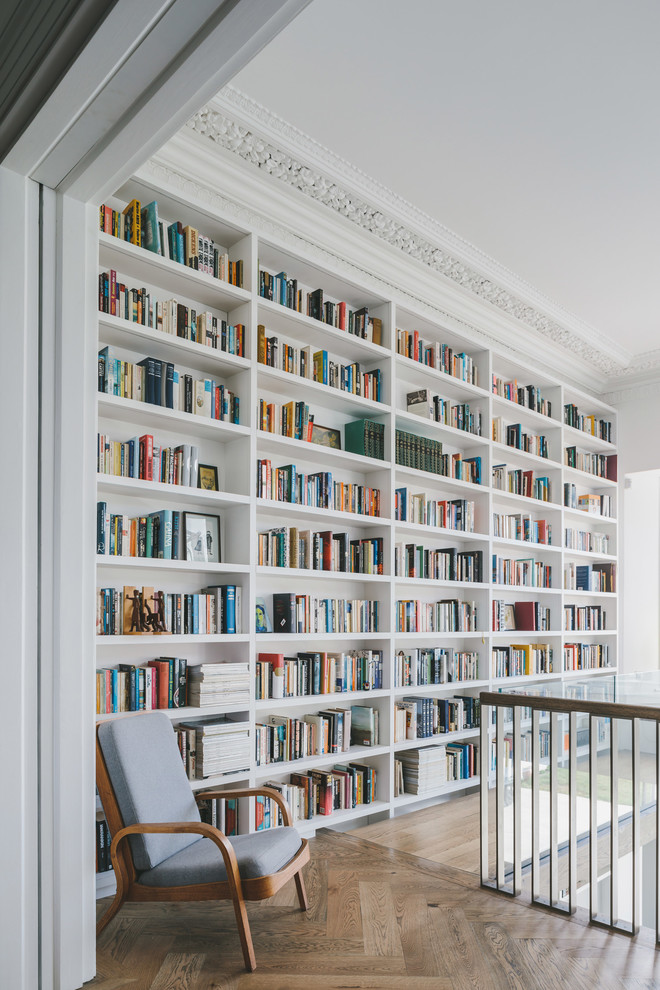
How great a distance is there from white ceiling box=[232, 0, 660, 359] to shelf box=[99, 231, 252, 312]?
2.70ft

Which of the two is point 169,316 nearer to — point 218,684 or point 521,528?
point 218,684

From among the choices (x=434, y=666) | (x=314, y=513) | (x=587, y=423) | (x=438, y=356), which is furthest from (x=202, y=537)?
(x=587, y=423)

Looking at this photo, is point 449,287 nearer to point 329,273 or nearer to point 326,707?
point 329,273

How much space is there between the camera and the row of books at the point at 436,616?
15.4 feet

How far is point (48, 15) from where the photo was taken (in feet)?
6.03

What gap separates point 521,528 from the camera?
19.3 ft

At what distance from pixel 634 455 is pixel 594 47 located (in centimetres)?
440

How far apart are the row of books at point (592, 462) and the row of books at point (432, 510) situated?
60.6 inches

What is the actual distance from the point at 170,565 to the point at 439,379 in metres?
2.42

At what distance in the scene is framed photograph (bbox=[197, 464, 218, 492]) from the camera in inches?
148

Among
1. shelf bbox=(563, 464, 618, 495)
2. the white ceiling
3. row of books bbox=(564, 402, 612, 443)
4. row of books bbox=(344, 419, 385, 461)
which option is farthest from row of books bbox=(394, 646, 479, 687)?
the white ceiling

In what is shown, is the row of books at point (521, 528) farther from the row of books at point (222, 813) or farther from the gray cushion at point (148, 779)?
the gray cushion at point (148, 779)

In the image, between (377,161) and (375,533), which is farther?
(375,533)

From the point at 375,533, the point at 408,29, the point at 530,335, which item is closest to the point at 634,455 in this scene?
the point at 530,335
